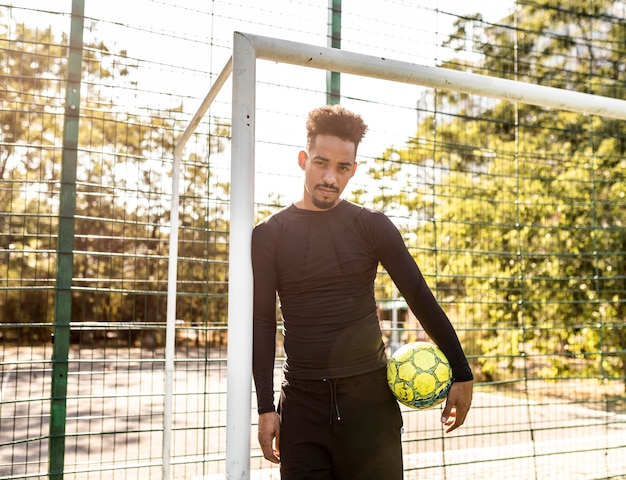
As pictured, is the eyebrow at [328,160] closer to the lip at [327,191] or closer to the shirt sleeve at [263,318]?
the lip at [327,191]

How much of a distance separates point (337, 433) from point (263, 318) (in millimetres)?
501

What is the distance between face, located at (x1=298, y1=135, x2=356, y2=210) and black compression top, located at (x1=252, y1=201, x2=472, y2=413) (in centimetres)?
9

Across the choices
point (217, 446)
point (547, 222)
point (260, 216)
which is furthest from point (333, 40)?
point (547, 222)

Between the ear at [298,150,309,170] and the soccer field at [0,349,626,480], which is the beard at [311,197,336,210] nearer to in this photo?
the ear at [298,150,309,170]

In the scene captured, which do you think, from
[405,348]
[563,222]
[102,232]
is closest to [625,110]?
[405,348]

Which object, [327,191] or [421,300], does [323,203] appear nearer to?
[327,191]

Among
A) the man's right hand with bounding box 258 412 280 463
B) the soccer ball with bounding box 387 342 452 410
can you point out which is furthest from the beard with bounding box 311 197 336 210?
the man's right hand with bounding box 258 412 280 463

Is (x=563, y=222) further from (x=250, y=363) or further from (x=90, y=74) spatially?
(x=250, y=363)

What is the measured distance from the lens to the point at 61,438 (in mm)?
3330

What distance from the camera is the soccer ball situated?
6.79 ft

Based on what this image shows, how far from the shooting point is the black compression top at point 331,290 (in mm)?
2100

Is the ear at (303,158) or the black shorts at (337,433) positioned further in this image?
the ear at (303,158)

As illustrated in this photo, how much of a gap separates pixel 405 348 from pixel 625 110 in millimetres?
1694

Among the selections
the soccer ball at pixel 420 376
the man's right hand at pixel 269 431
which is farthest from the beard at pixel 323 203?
the man's right hand at pixel 269 431
